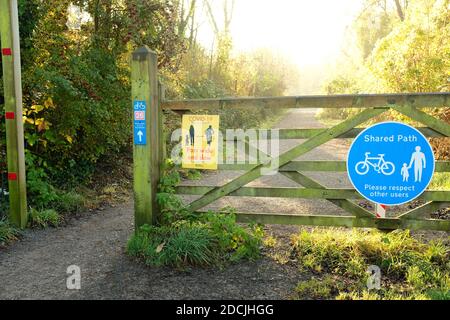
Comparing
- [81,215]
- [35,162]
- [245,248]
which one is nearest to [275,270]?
[245,248]

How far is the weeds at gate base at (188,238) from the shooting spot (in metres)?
4.21

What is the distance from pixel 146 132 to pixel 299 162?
1699mm

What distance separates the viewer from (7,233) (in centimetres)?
522

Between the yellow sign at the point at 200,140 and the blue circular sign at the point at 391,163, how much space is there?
1473 millimetres

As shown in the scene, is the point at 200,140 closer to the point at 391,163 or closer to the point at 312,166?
the point at 312,166

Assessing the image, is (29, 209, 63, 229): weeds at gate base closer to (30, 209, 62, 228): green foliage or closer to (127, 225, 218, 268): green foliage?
(30, 209, 62, 228): green foliage

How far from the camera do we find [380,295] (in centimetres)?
365

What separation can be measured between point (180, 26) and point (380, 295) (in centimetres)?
1248

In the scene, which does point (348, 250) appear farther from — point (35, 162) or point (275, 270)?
point (35, 162)

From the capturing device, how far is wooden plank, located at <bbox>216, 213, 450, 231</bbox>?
4391 mm

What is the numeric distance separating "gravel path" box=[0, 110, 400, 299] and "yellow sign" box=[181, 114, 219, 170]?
3.96 feet

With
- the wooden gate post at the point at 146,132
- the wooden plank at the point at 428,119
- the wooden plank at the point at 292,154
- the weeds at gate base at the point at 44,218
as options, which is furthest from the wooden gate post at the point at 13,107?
the wooden plank at the point at 428,119

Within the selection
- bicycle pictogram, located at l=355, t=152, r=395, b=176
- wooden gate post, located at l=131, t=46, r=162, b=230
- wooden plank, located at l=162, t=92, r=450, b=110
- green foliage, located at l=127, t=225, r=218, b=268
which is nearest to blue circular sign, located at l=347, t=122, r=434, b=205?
bicycle pictogram, located at l=355, t=152, r=395, b=176

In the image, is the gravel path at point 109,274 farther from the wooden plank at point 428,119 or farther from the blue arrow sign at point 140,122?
the wooden plank at point 428,119
